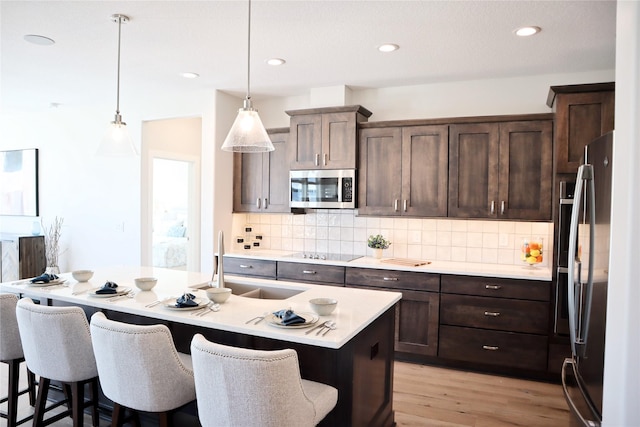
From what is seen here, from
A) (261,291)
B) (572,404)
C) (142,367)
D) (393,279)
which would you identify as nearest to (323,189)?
(393,279)

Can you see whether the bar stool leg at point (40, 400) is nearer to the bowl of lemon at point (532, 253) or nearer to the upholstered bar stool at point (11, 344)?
the upholstered bar stool at point (11, 344)

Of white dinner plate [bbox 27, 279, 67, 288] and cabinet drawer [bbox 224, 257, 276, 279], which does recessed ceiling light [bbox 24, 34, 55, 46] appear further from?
cabinet drawer [bbox 224, 257, 276, 279]

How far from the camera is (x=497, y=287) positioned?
369 cm

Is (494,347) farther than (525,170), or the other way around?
(525,170)

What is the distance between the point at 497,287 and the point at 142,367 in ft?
9.43

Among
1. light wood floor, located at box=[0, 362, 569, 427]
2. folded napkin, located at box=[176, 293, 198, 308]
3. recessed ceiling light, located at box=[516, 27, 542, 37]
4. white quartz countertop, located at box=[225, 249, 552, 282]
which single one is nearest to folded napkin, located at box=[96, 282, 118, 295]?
folded napkin, located at box=[176, 293, 198, 308]

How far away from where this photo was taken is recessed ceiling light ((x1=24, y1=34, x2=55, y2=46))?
324 cm

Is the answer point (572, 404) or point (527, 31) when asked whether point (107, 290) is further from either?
point (527, 31)

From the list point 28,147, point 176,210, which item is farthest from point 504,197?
point 28,147

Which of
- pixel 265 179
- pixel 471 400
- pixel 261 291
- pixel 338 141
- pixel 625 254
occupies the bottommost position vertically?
pixel 471 400

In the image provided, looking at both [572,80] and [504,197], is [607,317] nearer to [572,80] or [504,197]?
[504,197]

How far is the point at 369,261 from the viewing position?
4.29 meters

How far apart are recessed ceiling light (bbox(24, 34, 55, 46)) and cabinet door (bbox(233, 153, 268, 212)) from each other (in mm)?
2127

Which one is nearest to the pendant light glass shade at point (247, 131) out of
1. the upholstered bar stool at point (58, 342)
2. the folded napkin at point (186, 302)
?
the folded napkin at point (186, 302)
